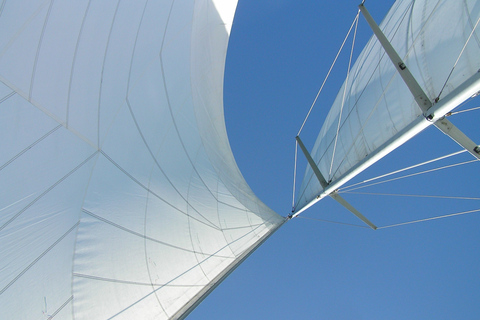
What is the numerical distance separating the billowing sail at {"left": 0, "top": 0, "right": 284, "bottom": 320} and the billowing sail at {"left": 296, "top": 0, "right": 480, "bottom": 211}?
2700mm

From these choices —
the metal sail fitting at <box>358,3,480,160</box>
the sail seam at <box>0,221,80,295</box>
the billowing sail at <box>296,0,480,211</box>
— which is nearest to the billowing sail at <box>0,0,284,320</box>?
the sail seam at <box>0,221,80,295</box>

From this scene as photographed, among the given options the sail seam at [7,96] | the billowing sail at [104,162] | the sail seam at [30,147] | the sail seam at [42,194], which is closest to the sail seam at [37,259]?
the billowing sail at [104,162]

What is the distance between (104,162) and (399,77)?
173 inches

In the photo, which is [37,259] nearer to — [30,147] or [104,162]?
[30,147]

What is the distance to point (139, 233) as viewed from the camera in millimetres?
3873

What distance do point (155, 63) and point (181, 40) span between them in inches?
33.7

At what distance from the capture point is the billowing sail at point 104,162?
2.71 meters

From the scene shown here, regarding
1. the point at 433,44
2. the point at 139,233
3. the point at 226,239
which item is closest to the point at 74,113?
the point at 139,233

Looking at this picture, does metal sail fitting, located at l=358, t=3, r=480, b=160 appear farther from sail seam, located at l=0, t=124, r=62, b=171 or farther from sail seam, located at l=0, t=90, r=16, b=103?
sail seam, located at l=0, t=90, r=16, b=103

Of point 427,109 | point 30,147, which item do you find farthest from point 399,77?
point 30,147

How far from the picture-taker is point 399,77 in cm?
511

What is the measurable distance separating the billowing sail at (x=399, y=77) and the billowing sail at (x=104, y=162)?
106 inches

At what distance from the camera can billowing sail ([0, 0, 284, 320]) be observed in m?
2.71

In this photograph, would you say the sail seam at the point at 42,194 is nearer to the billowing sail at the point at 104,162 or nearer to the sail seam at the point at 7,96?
the billowing sail at the point at 104,162
